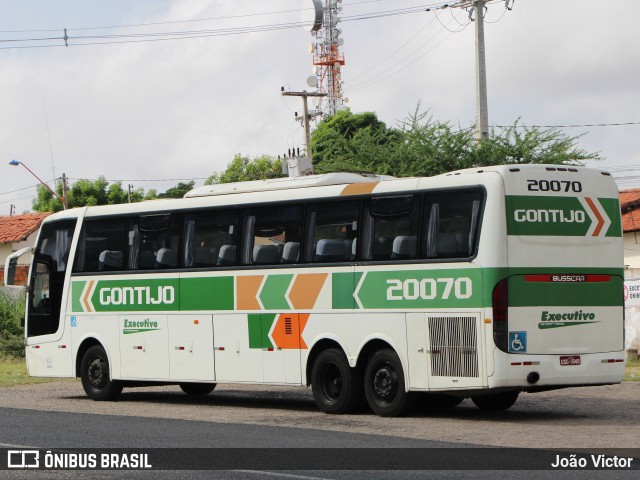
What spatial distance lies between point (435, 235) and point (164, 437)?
476cm

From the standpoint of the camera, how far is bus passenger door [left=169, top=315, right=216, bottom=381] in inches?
815

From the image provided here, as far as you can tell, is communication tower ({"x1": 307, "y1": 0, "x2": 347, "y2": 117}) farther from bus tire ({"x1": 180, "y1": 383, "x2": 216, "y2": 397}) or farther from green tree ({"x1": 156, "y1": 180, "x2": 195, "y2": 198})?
bus tire ({"x1": 180, "y1": 383, "x2": 216, "y2": 397})

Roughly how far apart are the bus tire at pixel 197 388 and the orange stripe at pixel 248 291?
12.7ft

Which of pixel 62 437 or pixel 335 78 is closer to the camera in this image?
pixel 62 437

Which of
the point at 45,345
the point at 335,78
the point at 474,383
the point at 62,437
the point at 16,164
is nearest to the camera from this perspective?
the point at 62,437

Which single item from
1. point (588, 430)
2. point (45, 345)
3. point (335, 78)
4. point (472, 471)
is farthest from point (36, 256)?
point (335, 78)

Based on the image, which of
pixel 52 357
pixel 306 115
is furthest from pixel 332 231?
pixel 306 115

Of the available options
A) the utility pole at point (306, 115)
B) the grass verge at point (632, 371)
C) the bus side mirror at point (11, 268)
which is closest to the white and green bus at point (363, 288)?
the bus side mirror at point (11, 268)

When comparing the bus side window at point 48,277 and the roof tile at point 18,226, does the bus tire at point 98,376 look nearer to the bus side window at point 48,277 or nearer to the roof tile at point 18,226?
the bus side window at point 48,277

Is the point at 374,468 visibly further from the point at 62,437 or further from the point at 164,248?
the point at 164,248

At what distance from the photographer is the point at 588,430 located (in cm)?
1589

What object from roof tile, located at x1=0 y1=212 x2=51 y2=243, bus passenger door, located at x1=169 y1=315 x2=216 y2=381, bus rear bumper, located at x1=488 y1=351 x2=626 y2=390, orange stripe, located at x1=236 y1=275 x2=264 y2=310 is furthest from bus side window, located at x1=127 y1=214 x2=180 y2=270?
roof tile, located at x1=0 y1=212 x2=51 y2=243

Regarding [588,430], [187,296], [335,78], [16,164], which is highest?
[335,78]

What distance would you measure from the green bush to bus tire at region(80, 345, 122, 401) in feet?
41.3
